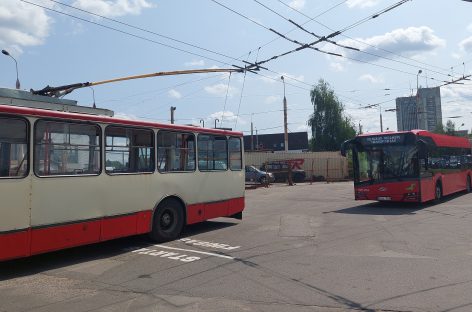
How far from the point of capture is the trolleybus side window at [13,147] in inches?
290

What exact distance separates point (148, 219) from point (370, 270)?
15.7 feet

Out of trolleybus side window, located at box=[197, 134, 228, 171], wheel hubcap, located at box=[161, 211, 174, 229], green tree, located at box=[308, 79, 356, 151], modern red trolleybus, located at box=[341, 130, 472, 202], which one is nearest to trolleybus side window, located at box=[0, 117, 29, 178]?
wheel hubcap, located at box=[161, 211, 174, 229]

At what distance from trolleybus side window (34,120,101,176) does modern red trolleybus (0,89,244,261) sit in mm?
17

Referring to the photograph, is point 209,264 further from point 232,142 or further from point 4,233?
point 232,142

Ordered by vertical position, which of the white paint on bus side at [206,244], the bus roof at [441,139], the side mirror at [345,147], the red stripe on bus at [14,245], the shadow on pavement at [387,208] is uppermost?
the bus roof at [441,139]

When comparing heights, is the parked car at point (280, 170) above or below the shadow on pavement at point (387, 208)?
above

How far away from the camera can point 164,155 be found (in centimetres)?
1063

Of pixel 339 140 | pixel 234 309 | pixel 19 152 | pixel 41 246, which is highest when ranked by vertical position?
pixel 339 140

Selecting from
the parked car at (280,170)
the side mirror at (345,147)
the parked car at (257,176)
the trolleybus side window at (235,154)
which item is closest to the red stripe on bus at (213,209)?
the trolleybus side window at (235,154)

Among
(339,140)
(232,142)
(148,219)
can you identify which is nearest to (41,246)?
(148,219)

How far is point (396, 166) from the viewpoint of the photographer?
1706cm

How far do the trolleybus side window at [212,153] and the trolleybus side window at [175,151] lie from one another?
0.34m

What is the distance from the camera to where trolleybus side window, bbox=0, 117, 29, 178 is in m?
7.36

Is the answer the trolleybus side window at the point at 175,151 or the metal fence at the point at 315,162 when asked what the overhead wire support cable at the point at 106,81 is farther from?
the metal fence at the point at 315,162
